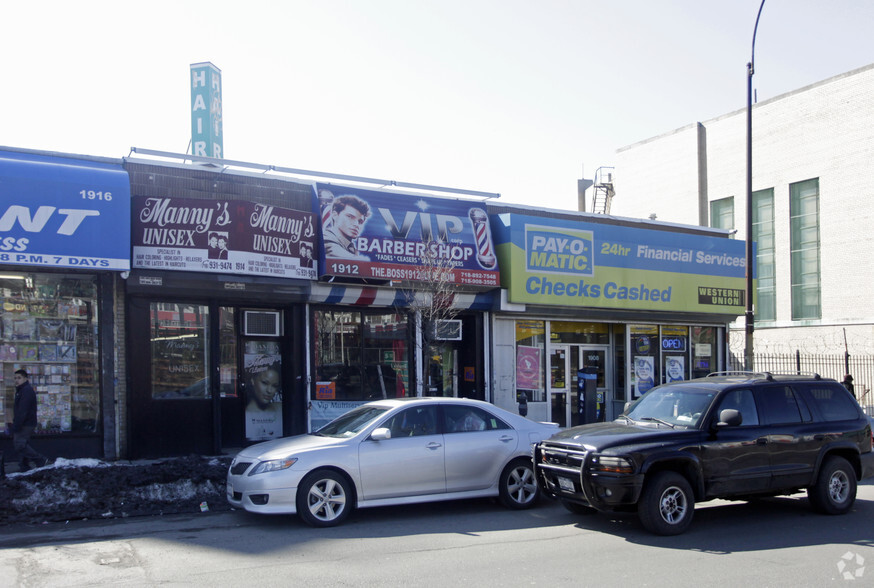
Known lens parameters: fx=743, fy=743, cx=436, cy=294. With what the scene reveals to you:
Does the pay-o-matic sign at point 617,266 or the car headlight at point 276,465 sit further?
the pay-o-matic sign at point 617,266

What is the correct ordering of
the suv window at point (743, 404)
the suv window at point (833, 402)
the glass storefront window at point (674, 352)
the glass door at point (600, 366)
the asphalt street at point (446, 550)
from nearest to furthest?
the asphalt street at point (446, 550) < the suv window at point (743, 404) < the suv window at point (833, 402) < the glass door at point (600, 366) < the glass storefront window at point (674, 352)

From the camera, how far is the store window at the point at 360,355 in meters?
14.9

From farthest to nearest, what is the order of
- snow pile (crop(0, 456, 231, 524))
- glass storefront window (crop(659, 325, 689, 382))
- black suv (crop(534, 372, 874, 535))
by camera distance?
glass storefront window (crop(659, 325, 689, 382)), snow pile (crop(0, 456, 231, 524)), black suv (crop(534, 372, 874, 535))

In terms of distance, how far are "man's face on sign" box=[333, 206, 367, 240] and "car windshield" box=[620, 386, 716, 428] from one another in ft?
22.3

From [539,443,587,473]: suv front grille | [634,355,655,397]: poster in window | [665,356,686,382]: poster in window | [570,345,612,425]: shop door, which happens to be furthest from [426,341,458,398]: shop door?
[539,443,587,473]: suv front grille

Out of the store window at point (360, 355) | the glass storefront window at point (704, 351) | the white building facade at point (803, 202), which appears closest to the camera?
the store window at point (360, 355)

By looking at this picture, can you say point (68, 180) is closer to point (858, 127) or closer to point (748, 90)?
point (748, 90)

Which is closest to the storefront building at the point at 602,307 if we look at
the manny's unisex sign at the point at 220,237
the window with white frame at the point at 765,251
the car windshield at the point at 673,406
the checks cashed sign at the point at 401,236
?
the checks cashed sign at the point at 401,236

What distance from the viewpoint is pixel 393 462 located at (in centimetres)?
907

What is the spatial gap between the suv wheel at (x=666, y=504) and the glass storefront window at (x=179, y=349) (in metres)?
8.80

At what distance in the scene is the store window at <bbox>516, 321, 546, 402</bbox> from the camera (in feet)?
57.5

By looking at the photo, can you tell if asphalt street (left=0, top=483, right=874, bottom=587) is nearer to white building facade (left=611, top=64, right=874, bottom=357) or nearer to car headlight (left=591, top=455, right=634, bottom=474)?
car headlight (left=591, top=455, right=634, bottom=474)

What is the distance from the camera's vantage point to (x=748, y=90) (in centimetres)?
1691

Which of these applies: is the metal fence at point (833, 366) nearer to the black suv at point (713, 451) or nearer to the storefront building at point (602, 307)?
the storefront building at point (602, 307)
